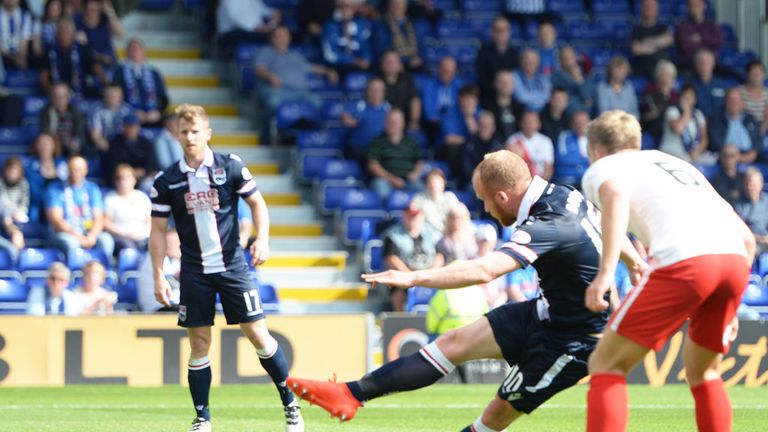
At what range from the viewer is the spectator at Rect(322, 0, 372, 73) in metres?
18.2

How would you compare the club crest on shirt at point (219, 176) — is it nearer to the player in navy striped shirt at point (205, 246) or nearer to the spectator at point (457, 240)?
the player in navy striped shirt at point (205, 246)

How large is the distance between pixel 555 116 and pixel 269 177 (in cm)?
373

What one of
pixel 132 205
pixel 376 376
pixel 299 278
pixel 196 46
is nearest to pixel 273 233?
pixel 299 278

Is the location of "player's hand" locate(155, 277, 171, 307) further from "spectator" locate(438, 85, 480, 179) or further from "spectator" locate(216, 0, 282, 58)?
"spectator" locate(216, 0, 282, 58)

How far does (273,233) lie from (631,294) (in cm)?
1121

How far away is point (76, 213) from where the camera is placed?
14.5 m

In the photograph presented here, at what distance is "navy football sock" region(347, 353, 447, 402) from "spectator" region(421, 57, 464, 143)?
11.0m

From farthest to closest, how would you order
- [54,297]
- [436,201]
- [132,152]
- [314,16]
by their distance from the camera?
[314,16] < [132,152] < [436,201] < [54,297]

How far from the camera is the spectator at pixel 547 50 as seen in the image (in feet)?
59.8

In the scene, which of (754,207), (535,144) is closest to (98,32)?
(535,144)

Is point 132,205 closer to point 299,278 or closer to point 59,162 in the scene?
point 59,162

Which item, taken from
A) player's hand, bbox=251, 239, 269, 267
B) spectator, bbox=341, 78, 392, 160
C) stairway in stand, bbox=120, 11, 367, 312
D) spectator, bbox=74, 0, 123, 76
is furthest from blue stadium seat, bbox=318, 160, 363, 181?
player's hand, bbox=251, 239, 269, 267

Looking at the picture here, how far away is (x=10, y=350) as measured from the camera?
12.7 m

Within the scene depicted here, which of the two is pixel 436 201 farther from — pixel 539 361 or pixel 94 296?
pixel 539 361
